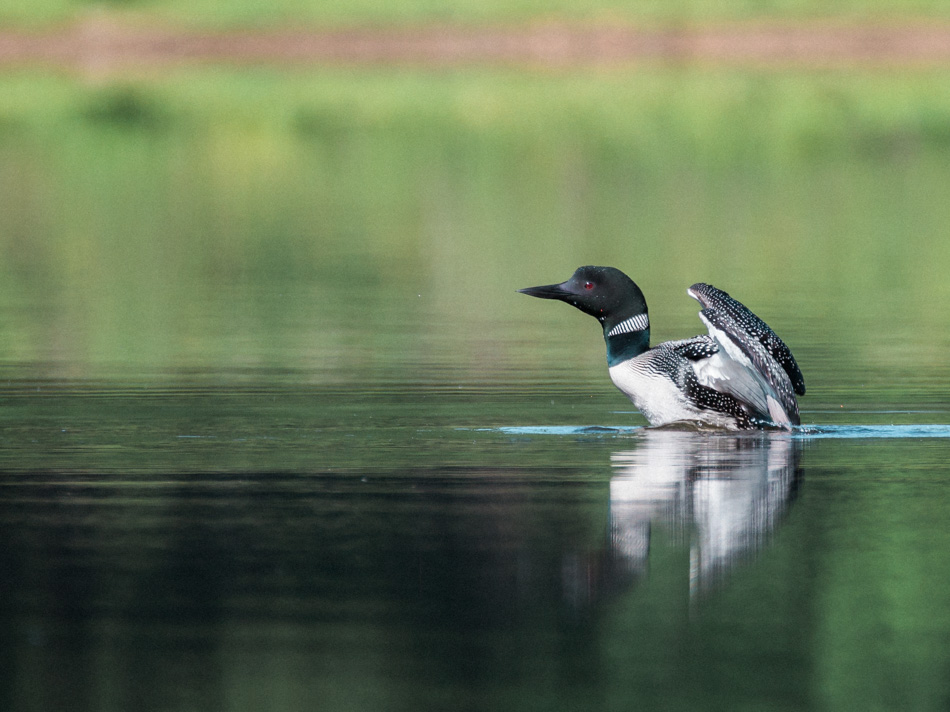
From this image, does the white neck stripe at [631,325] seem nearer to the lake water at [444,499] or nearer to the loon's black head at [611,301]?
the loon's black head at [611,301]

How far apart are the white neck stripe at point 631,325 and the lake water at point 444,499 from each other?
447 mm

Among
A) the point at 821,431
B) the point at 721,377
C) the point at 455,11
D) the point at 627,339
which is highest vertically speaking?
the point at 455,11

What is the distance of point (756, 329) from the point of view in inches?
417

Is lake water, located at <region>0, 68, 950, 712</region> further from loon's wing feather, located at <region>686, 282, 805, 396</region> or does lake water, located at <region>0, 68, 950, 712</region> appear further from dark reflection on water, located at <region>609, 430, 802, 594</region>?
loon's wing feather, located at <region>686, 282, 805, 396</region>

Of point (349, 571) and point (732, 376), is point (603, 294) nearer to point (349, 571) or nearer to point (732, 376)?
point (732, 376)

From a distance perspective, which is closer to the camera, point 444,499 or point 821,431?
point 444,499

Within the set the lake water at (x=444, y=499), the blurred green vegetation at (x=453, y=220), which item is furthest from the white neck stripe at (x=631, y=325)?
the blurred green vegetation at (x=453, y=220)

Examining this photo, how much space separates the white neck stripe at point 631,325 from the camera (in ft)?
36.9

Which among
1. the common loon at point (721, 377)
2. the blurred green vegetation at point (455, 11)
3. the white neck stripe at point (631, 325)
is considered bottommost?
the common loon at point (721, 377)

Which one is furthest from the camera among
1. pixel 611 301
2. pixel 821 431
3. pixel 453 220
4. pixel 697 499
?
pixel 453 220

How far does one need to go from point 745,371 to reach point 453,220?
653 inches

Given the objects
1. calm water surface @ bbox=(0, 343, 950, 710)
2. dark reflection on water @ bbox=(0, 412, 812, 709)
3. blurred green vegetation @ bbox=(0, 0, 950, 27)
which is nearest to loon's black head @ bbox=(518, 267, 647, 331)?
calm water surface @ bbox=(0, 343, 950, 710)

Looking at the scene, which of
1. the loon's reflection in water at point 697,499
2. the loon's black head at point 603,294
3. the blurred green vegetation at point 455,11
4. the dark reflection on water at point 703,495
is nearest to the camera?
the loon's reflection in water at point 697,499

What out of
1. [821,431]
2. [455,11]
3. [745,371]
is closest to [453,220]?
[745,371]
